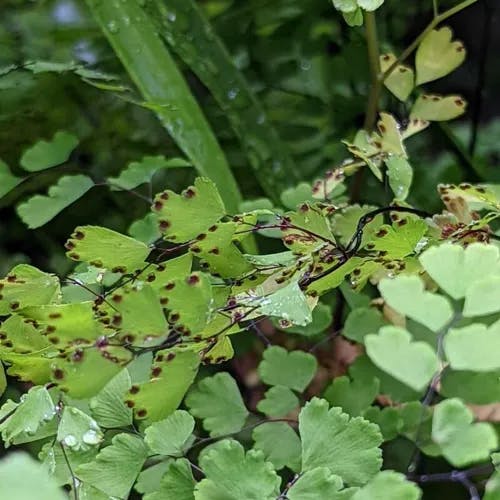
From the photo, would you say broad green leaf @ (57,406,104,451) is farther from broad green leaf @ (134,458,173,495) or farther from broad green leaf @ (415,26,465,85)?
broad green leaf @ (415,26,465,85)

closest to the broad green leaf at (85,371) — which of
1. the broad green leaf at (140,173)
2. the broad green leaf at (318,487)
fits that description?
the broad green leaf at (318,487)

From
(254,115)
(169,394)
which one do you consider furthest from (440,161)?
(169,394)

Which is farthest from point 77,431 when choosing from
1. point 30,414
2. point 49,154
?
point 49,154

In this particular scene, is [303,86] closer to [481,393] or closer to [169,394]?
[481,393]

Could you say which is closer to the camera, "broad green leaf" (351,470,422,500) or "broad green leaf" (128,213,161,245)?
"broad green leaf" (351,470,422,500)

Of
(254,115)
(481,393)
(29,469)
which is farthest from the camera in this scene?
(254,115)

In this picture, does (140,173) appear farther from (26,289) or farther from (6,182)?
(26,289)

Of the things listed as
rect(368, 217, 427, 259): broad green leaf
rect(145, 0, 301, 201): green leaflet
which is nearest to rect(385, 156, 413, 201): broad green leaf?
rect(368, 217, 427, 259): broad green leaf
